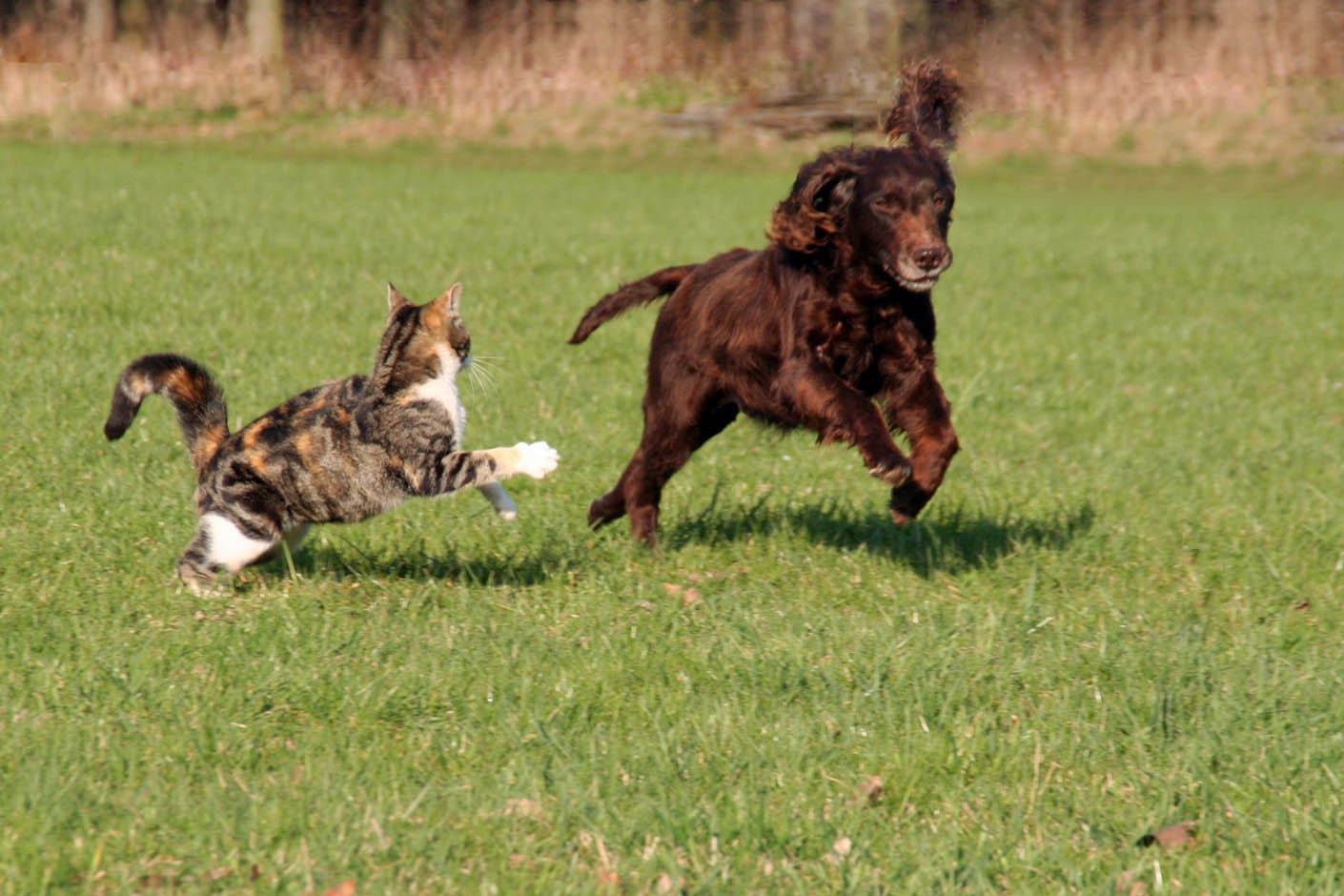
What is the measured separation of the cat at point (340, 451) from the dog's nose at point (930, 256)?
5.17 ft

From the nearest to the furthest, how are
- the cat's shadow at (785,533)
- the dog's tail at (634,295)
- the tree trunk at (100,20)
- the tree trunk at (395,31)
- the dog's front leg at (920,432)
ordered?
1. the dog's front leg at (920,432)
2. the cat's shadow at (785,533)
3. the dog's tail at (634,295)
4. the tree trunk at (395,31)
5. the tree trunk at (100,20)

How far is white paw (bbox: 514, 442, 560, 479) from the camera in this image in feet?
16.3

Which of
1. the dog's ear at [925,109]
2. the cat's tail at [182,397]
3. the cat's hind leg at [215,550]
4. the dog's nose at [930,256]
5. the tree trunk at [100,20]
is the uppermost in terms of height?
the tree trunk at [100,20]

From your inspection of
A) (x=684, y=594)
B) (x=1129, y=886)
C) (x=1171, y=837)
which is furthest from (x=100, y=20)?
(x=1129, y=886)

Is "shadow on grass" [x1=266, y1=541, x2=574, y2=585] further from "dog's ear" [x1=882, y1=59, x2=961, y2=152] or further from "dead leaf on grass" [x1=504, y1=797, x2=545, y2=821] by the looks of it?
"dog's ear" [x1=882, y1=59, x2=961, y2=152]

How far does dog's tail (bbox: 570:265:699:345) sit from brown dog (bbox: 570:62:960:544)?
340 mm

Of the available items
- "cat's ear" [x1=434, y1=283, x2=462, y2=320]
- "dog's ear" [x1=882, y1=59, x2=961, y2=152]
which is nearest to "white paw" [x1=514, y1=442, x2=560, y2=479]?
"cat's ear" [x1=434, y1=283, x2=462, y2=320]

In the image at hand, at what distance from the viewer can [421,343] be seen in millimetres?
5391

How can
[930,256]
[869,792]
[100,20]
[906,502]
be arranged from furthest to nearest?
[100,20], [906,502], [930,256], [869,792]

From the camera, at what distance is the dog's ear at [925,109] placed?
6.14 meters

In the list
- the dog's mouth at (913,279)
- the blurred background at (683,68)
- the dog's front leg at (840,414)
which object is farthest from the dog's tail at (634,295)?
the blurred background at (683,68)

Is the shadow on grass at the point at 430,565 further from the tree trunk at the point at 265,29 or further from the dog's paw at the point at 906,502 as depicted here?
the tree trunk at the point at 265,29

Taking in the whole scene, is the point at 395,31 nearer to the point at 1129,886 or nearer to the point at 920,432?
the point at 920,432

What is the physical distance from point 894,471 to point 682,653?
1.08m
